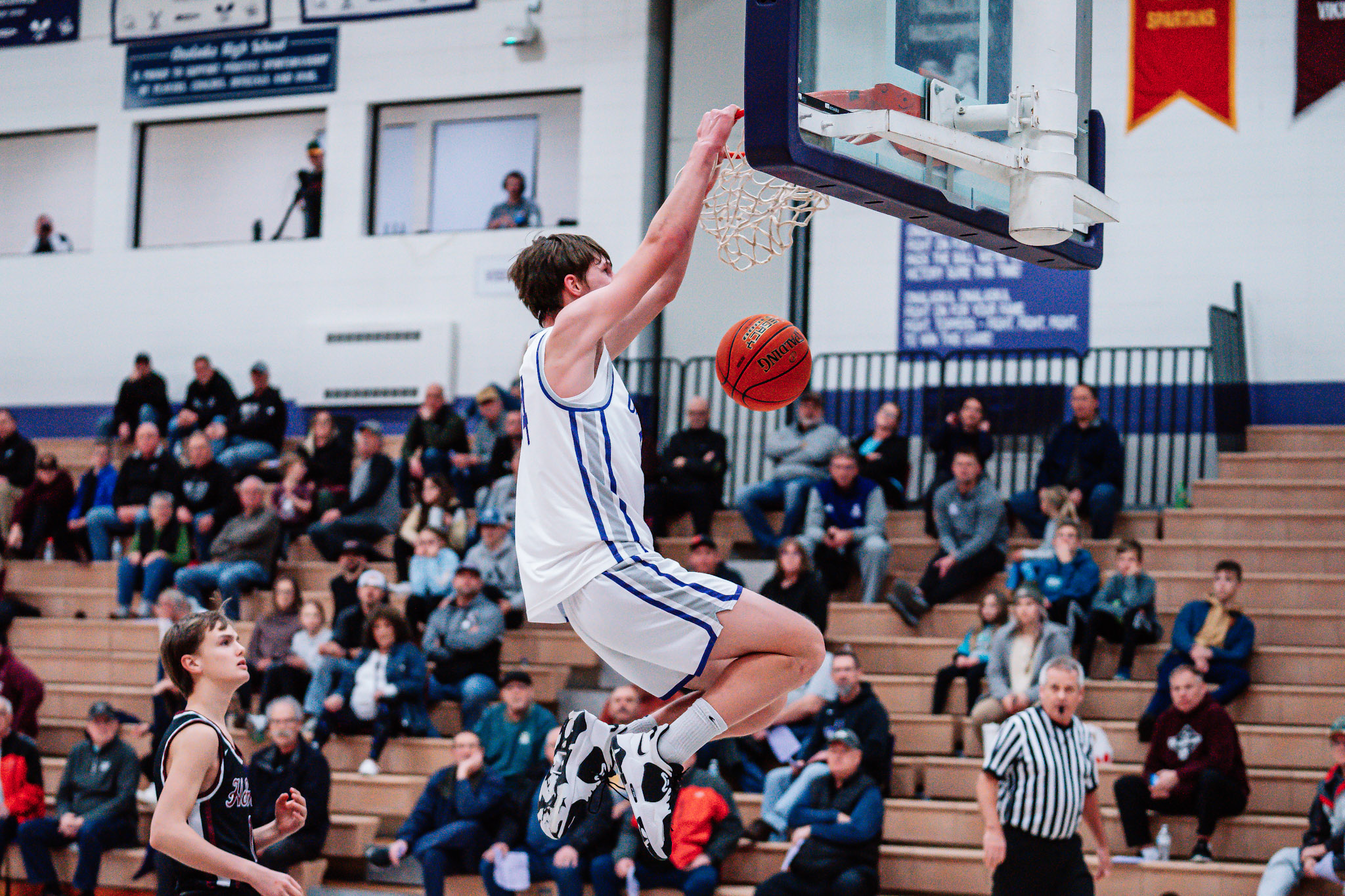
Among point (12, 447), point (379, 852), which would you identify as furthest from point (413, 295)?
point (379, 852)

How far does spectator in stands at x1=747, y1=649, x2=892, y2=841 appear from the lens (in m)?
9.94

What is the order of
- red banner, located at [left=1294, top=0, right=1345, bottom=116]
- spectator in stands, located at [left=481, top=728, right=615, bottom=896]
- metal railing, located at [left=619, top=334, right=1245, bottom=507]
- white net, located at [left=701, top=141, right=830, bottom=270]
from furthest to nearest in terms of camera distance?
red banner, located at [left=1294, top=0, right=1345, bottom=116]
metal railing, located at [left=619, top=334, right=1245, bottom=507]
spectator in stands, located at [left=481, top=728, right=615, bottom=896]
white net, located at [left=701, top=141, right=830, bottom=270]

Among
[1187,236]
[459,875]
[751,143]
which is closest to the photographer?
[751,143]

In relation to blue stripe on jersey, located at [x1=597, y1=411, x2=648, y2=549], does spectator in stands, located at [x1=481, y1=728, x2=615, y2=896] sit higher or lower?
lower

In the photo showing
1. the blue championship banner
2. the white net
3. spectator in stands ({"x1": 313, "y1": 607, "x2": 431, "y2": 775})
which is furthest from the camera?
the blue championship banner

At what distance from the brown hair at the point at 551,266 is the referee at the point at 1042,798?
417cm

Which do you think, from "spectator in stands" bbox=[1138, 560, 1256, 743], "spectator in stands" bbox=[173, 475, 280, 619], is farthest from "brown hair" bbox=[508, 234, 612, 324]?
"spectator in stands" bbox=[173, 475, 280, 619]

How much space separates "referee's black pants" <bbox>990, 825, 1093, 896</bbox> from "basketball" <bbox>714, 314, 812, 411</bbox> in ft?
12.4

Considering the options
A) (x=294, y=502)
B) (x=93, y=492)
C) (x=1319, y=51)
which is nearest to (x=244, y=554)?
(x=294, y=502)

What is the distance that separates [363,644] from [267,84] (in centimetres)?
807

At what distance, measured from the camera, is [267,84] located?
686 inches

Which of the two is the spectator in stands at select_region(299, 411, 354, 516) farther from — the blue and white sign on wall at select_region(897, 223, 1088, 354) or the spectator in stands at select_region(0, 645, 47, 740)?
the blue and white sign on wall at select_region(897, 223, 1088, 354)

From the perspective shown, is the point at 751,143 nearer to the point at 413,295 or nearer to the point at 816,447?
the point at 816,447

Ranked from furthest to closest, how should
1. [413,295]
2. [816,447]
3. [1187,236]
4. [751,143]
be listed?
[413,295]
[1187,236]
[816,447]
[751,143]
